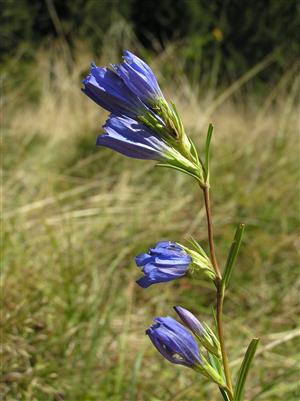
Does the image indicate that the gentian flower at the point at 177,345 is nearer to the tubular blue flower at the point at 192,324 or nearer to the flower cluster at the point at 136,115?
the tubular blue flower at the point at 192,324

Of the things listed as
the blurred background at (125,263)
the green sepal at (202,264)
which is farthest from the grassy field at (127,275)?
the green sepal at (202,264)

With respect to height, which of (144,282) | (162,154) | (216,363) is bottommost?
(216,363)

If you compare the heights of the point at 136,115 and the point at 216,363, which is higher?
the point at 136,115

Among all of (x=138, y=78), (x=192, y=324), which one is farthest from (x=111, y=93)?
(x=192, y=324)

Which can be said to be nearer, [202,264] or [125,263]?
[202,264]

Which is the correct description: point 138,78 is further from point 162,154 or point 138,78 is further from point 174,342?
point 174,342
